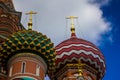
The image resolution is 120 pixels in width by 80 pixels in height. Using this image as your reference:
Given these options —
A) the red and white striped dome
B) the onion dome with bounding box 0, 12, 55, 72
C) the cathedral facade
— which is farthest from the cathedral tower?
the red and white striped dome

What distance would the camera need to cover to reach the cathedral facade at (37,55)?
18.7 metres

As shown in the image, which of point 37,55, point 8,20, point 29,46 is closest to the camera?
point 29,46

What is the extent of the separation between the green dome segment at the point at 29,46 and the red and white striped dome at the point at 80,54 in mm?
4273

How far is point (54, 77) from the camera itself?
2452cm

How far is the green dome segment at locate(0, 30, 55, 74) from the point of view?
62.2 feet

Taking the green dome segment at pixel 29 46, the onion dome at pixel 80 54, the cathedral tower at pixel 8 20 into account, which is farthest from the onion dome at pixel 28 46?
the onion dome at pixel 80 54

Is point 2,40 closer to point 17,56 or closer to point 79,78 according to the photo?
point 17,56

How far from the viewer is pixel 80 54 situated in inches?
939

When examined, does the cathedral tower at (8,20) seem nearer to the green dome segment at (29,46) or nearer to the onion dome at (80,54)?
the green dome segment at (29,46)

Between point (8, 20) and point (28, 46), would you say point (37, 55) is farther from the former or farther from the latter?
point (8, 20)

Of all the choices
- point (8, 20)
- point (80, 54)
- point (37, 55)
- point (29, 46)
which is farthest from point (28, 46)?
point (80, 54)

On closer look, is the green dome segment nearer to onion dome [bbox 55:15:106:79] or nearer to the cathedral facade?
the cathedral facade

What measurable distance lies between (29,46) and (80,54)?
577cm

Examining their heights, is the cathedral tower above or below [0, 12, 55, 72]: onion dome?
above
